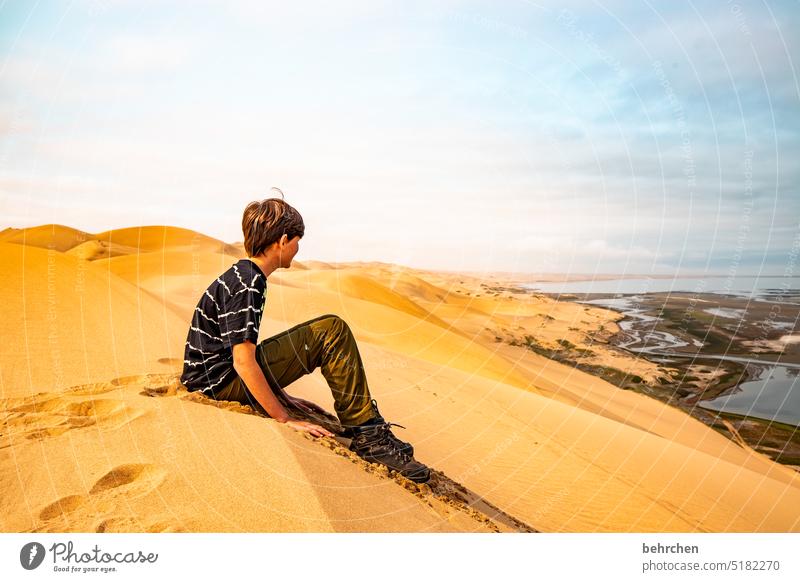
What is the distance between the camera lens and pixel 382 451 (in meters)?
3.99

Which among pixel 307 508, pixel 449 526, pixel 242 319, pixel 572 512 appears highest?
pixel 242 319

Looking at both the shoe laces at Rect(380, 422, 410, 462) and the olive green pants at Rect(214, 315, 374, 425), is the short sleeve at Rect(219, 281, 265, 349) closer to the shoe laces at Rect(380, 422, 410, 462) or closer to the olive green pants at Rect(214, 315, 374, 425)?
the olive green pants at Rect(214, 315, 374, 425)

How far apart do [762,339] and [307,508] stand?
17.5 meters

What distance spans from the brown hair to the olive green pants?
0.61 m

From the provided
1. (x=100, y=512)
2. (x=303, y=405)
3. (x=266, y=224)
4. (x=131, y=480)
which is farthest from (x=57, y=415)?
(x=266, y=224)

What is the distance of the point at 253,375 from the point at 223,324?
0.44 m

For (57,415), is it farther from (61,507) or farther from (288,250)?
(288,250)

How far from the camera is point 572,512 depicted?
5.98 m

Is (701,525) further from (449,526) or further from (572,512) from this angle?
(449,526)

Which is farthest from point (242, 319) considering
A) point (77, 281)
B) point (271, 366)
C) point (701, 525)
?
point (701, 525)

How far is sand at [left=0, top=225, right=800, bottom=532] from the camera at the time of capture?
9.81 feet

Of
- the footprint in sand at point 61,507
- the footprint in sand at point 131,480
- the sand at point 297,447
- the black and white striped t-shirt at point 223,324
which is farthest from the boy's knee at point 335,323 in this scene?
the footprint in sand at point 61,507

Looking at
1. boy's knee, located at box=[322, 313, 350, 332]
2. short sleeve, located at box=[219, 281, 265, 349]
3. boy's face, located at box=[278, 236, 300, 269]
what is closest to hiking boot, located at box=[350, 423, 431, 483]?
boy's knee, located at box=[322, 313, 350, 332]

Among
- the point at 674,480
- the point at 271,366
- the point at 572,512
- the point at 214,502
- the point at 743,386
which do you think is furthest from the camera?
the point at 743,386
